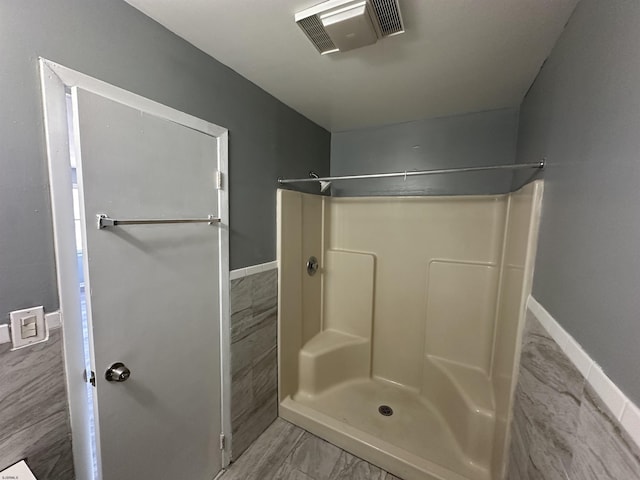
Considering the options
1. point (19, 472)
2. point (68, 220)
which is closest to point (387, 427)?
point (19, 472)

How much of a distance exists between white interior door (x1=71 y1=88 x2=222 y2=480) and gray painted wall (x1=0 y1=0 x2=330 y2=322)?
0.10m

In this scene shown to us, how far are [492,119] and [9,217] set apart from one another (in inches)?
104

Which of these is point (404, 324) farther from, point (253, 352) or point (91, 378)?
point (91, 378)

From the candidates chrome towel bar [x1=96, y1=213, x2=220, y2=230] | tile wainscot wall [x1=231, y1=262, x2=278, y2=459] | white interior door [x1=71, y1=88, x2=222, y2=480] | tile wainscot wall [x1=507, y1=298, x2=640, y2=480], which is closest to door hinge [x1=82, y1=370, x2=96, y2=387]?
white interior door [x1=71, y1=88, x2=222, y2=480]

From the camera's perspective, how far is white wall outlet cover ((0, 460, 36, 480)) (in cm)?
74

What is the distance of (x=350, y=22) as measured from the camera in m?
0.97

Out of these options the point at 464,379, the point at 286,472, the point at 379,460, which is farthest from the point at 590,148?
the point at 286,472

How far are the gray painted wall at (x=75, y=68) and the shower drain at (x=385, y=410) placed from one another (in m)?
1.67

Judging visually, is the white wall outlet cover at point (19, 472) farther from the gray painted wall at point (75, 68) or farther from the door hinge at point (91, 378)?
the gray painted wall at point (75, 68)

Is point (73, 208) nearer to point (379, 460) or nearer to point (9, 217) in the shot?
point (9, 217)

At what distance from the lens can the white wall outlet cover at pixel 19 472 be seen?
0.74 metres

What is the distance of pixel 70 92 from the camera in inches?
33.7

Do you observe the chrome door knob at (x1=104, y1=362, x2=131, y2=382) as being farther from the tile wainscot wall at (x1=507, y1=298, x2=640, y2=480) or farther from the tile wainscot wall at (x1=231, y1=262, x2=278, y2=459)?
the tile wainscot wall at (x1=507, y1=298, x2=640, y2=480)

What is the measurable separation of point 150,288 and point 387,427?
6.23 feet
